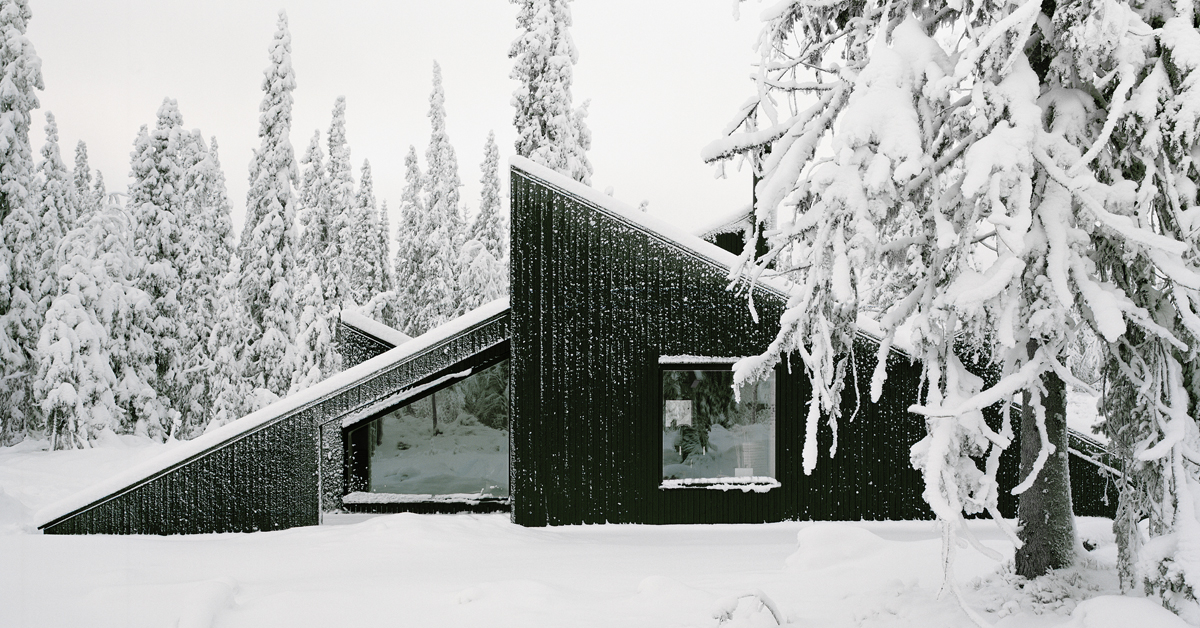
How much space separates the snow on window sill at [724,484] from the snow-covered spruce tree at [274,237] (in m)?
18.6

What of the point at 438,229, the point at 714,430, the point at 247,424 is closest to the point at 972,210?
the point at 714,430

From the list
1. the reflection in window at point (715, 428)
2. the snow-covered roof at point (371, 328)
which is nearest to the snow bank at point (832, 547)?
the reflection in window at point (715, 428)

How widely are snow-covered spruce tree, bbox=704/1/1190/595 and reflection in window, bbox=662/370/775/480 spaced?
5381 millimetres

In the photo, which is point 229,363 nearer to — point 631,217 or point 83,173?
point 631,217

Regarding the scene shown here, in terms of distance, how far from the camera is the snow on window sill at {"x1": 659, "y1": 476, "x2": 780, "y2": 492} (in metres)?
10.7

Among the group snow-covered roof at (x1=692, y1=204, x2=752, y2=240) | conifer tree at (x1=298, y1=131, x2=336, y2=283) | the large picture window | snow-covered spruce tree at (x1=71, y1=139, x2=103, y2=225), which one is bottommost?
the large picture window

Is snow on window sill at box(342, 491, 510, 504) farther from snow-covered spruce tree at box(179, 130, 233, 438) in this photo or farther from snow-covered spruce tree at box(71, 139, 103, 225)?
snow-covered spruce tree at box(71, 139, 103, 225)

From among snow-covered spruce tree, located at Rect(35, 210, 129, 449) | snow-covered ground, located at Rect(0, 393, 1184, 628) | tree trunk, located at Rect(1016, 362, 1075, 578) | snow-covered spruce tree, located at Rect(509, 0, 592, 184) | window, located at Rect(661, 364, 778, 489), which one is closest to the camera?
snow-covered ground, located at Rect(0, 393, 1184, 628)

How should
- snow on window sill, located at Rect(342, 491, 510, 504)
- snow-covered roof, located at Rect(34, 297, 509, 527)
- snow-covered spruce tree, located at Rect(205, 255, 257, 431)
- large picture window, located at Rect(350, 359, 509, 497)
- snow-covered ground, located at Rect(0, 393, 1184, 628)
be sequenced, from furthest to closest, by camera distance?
1. snow-covered spruce tree, located at Rect(205, 255, 257, 431)
2. large picture window, located at Rect(350, 359, 509, 497)
3. snow on window sill, located at Rect(342, 491, 510, 504)
4. snow-covered roof, located at Rect(34, 297, 509, 527)
5. snow-covered ground, located at Rect(0, 393, 1184, 628)

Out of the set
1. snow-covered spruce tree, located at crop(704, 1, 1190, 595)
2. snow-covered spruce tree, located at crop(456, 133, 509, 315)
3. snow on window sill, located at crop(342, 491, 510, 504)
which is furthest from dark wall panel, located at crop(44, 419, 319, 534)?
snow-covered spruce tree, located at crop(456, 133, 509, 315)

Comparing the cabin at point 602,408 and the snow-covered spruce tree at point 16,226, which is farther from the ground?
the snow-covered spruce tree at point 16,226

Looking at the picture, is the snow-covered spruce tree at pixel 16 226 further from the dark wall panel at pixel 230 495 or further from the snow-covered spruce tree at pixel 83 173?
the snow-covered spruce tree at pixel 83 173

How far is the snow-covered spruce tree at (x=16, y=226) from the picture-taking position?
75.4 ft

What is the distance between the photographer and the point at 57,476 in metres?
17.5
